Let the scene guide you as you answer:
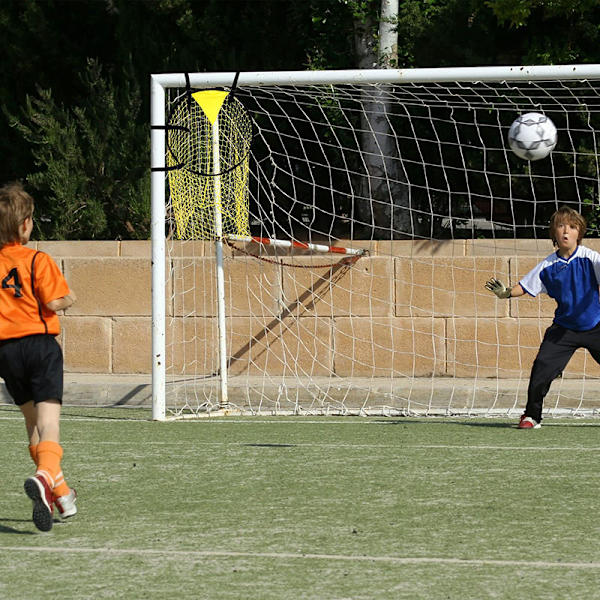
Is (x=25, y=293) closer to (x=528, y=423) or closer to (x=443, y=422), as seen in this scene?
(x=528, y=423)

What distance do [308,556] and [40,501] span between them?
1.12 m

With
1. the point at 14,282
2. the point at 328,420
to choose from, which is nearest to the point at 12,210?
the point at 14,282

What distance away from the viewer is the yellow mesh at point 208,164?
10.1m

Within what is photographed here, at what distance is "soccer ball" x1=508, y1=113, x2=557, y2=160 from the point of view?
31.7 feet

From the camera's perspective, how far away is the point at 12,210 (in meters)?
5.38

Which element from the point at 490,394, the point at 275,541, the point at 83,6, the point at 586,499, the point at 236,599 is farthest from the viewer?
the point at 83,6

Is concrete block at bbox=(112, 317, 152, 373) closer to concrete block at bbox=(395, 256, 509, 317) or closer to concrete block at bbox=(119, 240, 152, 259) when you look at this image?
concrete block at bbox=(119, 240, 152, 259)

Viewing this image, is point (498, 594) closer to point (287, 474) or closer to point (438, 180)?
point (287, 474)

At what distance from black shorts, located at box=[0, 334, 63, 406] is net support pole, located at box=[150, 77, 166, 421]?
4012mm

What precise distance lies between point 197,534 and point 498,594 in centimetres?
146

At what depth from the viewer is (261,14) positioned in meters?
16.3

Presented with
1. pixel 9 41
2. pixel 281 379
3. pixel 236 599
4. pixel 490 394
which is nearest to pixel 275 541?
pixel 236 599

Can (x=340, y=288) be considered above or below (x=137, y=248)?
below

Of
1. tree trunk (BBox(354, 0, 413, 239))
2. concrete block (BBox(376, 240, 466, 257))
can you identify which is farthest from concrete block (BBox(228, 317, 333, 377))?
tree trunk (BBox(354, 0, 413, 239))
